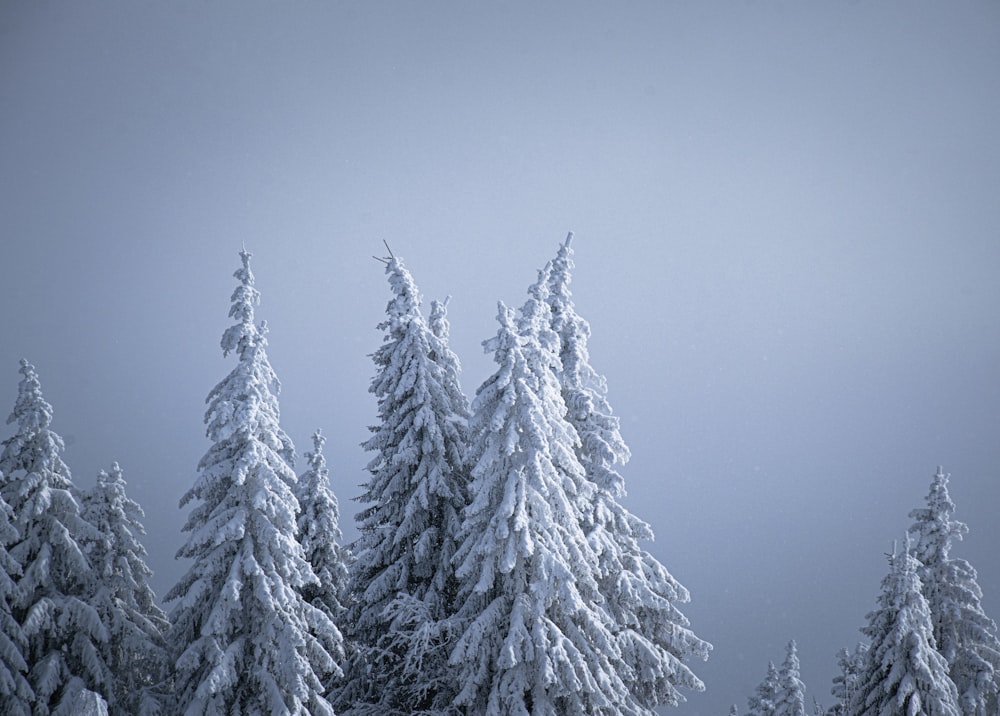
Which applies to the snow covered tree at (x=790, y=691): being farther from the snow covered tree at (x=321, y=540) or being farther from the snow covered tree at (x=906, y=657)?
the snow covered tree at (x=321, y=540)

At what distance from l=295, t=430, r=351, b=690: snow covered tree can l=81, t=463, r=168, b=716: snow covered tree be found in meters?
5.19

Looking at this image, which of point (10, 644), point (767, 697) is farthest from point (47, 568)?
point (767, 697)

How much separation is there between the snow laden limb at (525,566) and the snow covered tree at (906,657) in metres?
10.2

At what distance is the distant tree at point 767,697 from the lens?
3662cm

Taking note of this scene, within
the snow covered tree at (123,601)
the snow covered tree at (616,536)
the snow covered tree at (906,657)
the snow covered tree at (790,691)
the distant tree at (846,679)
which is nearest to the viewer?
the snow covered tree at (616,536)

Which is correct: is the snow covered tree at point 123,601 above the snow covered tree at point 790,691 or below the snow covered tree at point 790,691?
below

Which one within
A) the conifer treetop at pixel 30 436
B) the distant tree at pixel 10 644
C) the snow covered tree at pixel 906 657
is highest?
the conifer treetop at pixel 30 436

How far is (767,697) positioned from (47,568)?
1439 inches

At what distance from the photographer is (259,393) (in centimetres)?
1753

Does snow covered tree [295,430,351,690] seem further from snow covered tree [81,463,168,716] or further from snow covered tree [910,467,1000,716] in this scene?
snow covered tree [910,467,1000,716]

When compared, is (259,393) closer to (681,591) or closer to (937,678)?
(681,591)

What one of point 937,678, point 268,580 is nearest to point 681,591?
point 937,678

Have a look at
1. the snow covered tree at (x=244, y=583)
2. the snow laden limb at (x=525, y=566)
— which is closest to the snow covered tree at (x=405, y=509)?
the snow covered tree at (x=244, y=583)

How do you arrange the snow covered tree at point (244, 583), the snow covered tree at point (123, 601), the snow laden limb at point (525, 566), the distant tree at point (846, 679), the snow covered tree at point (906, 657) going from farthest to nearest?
the distant tree at point (846, 679) → the snow covered tree at point (906, 657) → the snow covered tree at point (123, 601) → the snow covered tree at point (244, 583) → the snow laden limb at point (525, 566)
